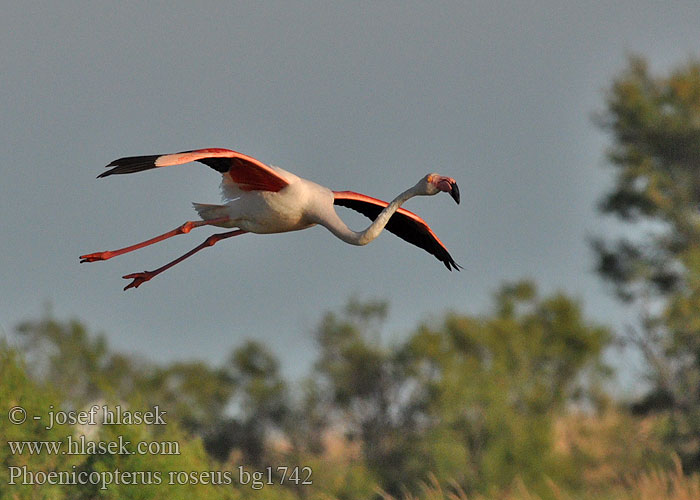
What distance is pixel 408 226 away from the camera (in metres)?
10.0

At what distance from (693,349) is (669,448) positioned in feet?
9.28

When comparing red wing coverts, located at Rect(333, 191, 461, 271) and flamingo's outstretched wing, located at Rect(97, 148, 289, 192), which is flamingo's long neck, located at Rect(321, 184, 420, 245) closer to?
flamingo's outstretched wing, located at Rect(97, 148, 289, 192)

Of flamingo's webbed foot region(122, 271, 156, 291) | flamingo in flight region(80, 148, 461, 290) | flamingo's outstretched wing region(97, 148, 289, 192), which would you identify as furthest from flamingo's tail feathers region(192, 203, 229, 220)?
flamingo's webbed foot region(122, 271, 156, 291)

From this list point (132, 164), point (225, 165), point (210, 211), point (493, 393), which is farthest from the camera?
point (493, 393)

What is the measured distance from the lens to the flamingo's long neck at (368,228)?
8.23 meters

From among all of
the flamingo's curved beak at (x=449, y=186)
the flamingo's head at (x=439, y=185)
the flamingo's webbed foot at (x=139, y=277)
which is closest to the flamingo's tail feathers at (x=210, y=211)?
the flamingo's webbed foot at (x=139, y=277)

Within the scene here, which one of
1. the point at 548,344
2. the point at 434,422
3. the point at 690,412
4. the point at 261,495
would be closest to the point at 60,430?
the point at 261,495

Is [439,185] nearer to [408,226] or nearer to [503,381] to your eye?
[408,226]

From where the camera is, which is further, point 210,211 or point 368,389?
point 368,389

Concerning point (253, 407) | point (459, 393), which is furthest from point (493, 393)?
point (253, 407)

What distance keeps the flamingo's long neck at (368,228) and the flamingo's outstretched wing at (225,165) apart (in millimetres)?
518

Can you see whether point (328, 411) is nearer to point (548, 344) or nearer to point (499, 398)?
point (499, 398)

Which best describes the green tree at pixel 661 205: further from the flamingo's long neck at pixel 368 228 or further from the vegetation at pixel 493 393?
the flamingo's long neck at pixel 368 228

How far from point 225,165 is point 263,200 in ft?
1.87
